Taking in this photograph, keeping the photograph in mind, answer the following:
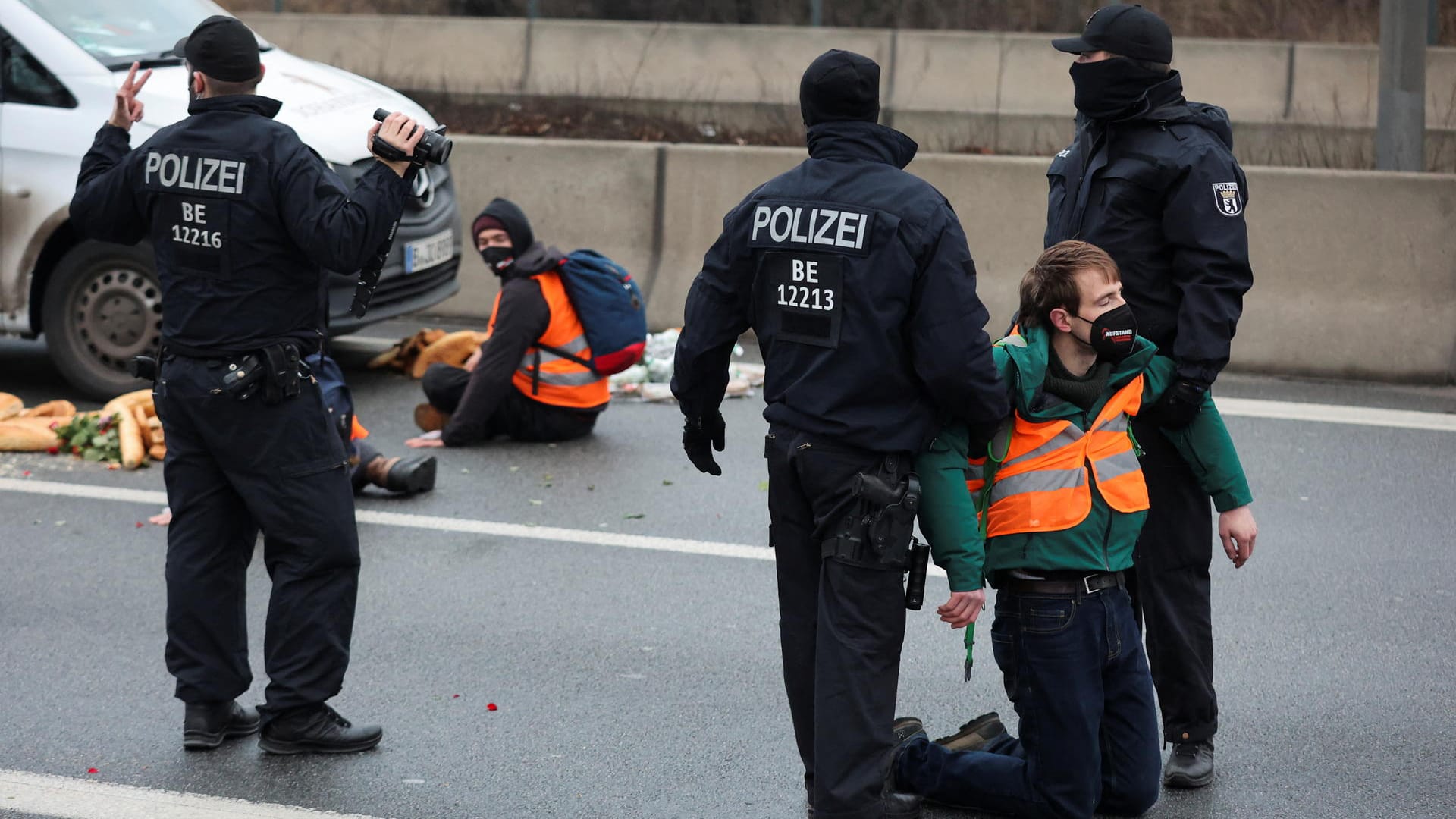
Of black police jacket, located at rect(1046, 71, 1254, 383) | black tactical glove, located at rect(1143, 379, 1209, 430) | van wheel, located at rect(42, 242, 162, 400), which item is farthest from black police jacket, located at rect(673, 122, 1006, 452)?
van wheel, located at rect(42, 242, 162, 400)

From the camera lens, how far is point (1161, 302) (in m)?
4.32

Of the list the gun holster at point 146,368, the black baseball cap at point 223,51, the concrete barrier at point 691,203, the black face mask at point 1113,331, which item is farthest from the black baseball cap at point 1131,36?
the concrete barrier at point 691,203

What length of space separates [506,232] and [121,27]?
8.84 feet

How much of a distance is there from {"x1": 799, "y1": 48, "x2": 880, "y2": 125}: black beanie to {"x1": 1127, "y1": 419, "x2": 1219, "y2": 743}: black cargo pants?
124cm

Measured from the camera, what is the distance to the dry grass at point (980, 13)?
54.4 feet

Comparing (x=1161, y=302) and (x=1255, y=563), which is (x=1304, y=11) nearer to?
(x=1255, y=563)

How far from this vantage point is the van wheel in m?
8.41

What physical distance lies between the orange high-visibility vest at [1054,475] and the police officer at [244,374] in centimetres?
172

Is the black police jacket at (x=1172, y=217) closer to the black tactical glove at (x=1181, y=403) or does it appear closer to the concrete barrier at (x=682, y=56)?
the black tactical glove at (x=1181, y=403)

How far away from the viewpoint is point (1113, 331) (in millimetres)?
3859

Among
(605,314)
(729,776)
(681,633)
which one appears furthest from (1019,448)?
(605,314)

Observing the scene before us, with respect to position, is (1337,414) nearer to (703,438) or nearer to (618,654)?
(618,654)

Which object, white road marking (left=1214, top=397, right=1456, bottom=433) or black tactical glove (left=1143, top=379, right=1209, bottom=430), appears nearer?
black tactical glove (left=1143, top=379, right=1209, bottom=430)

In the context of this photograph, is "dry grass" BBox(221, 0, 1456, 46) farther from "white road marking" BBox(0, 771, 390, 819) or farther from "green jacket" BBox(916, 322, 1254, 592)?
"white road marking" BBox(0, 771, 390, 819)
